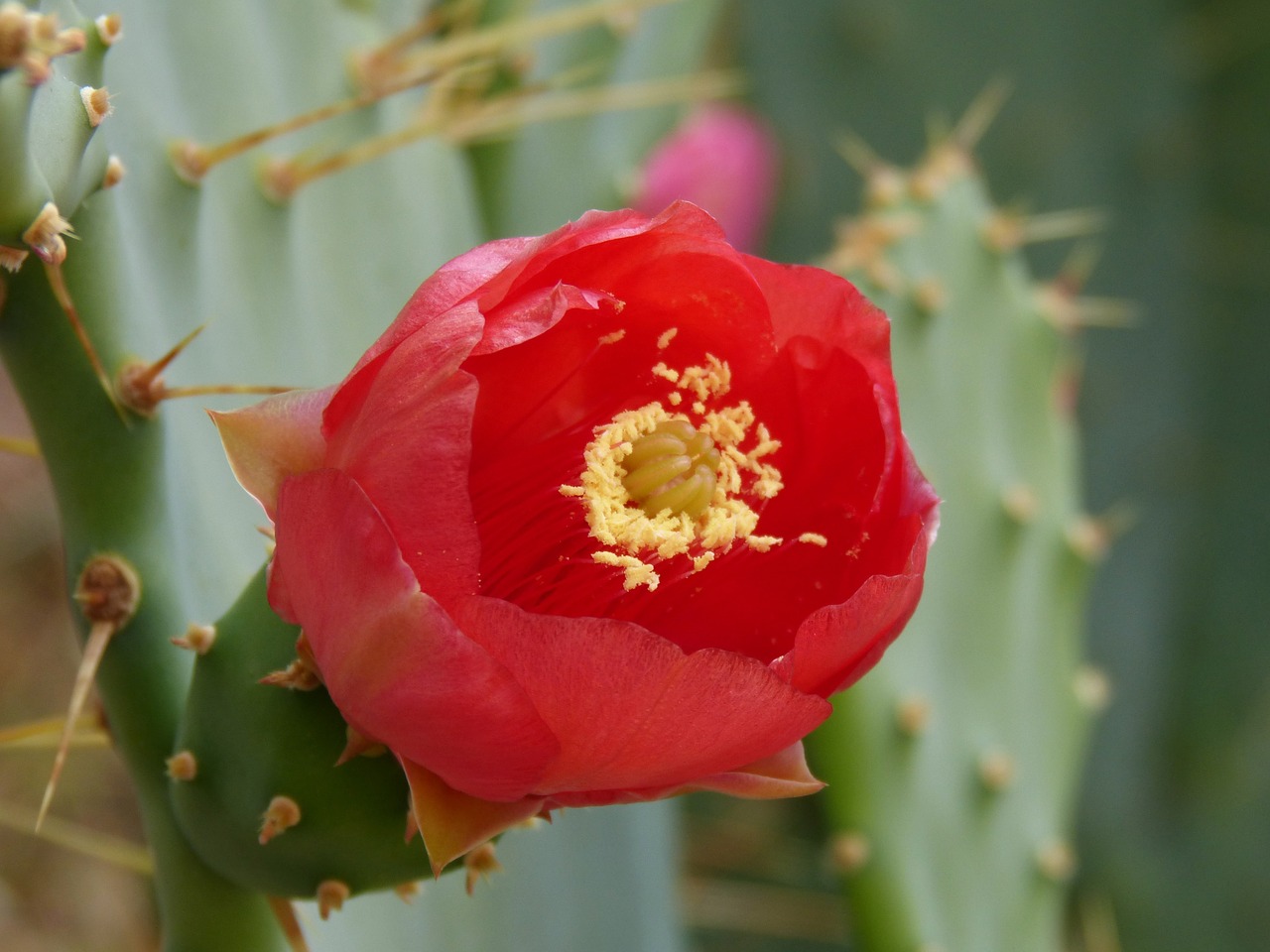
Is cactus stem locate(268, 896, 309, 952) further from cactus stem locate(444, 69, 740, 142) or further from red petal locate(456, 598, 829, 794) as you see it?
cactus stem locate(444, 69, 740, 142)

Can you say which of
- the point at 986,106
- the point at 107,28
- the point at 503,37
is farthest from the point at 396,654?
the point at 986,106

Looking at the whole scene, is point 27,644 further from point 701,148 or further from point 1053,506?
point 1053,506

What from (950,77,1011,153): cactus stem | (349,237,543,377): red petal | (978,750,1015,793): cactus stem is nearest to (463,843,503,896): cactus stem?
(349,237,543,377): red petal

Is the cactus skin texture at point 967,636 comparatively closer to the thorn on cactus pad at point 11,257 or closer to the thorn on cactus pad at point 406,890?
the thorn on cactus pad at point 406,890

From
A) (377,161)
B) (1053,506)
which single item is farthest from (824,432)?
(1053,506)

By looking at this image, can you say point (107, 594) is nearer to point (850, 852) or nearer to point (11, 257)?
point (11, 257)

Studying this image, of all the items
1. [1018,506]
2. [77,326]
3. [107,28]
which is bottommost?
[1018,506]
